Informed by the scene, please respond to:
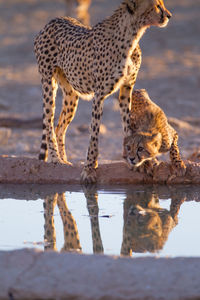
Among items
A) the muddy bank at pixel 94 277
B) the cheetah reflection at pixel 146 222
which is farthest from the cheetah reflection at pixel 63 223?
the muddy bank at pixel 94 277

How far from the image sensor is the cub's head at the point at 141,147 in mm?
6262

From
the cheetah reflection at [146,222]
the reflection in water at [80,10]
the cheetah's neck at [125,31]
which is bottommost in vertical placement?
the reflection in water at [80,10]

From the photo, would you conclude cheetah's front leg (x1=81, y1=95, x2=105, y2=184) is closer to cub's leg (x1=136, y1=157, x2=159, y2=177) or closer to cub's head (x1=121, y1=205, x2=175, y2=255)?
cub's leg (x1=136, y1=157, x2=159, y2=177)

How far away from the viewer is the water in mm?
4590

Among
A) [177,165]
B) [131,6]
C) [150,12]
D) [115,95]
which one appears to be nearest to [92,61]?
[131,6]

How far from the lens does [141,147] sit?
20.6ft

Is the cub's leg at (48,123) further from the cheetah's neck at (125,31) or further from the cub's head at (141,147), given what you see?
the cub's head at (141,147)

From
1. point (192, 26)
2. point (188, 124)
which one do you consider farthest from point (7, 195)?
point (192, 26)

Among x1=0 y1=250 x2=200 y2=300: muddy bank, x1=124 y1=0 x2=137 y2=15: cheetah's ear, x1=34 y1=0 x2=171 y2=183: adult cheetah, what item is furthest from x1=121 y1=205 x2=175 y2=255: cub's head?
x1=124 y1=0 x2=137 y2=15: cheetah's ear

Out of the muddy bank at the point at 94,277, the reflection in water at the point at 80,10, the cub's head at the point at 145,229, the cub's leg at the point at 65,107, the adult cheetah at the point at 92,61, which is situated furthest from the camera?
the reflection in water at the point at 80,10

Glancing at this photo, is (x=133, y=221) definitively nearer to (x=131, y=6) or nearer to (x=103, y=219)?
(x=103, y=219)

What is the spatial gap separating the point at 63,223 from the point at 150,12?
7.66 ft

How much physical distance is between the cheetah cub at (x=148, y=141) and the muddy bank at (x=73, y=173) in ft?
0.24

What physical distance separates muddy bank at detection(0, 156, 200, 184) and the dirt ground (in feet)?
6.36
